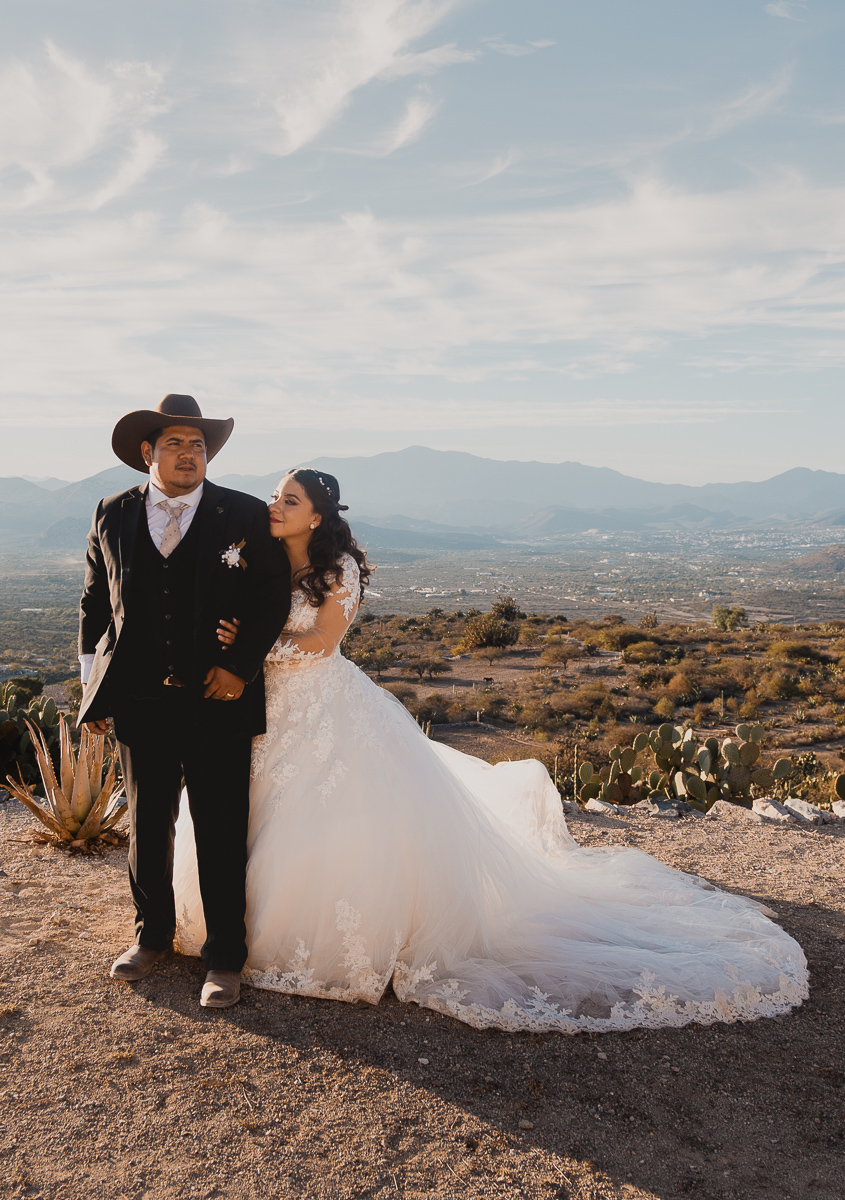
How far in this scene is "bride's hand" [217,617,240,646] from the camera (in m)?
3.26

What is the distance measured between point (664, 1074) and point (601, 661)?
901 inches

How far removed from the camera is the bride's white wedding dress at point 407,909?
3.31m

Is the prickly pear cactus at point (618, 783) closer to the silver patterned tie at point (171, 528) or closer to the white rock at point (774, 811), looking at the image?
the white rock at point (774, 811)

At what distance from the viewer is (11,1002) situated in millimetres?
3182

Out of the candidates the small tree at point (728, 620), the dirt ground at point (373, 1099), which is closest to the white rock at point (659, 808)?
the dirt ground at point (373, 1099)

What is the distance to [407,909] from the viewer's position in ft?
11.3

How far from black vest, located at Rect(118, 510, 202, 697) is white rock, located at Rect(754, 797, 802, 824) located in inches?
204

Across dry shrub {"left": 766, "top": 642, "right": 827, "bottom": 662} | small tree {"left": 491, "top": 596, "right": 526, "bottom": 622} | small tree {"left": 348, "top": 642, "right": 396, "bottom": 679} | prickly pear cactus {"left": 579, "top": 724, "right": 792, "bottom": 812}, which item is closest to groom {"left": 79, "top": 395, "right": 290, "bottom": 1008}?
prickly pear cactus {"left": 579, "top": 724, "right": 792, "bottom": 812}

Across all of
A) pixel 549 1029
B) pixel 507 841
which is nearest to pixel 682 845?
pixel 507 841

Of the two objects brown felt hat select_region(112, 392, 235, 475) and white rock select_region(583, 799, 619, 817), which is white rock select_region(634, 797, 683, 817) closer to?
white rock select_region(583, 799, 619, 817)

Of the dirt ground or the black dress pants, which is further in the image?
the black dress pants

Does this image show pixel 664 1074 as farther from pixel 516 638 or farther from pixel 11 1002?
pixel 516 638

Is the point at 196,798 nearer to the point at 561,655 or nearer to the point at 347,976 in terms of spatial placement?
the point at 347,976

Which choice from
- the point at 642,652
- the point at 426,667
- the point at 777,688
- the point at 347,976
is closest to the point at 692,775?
the point at 347,976
